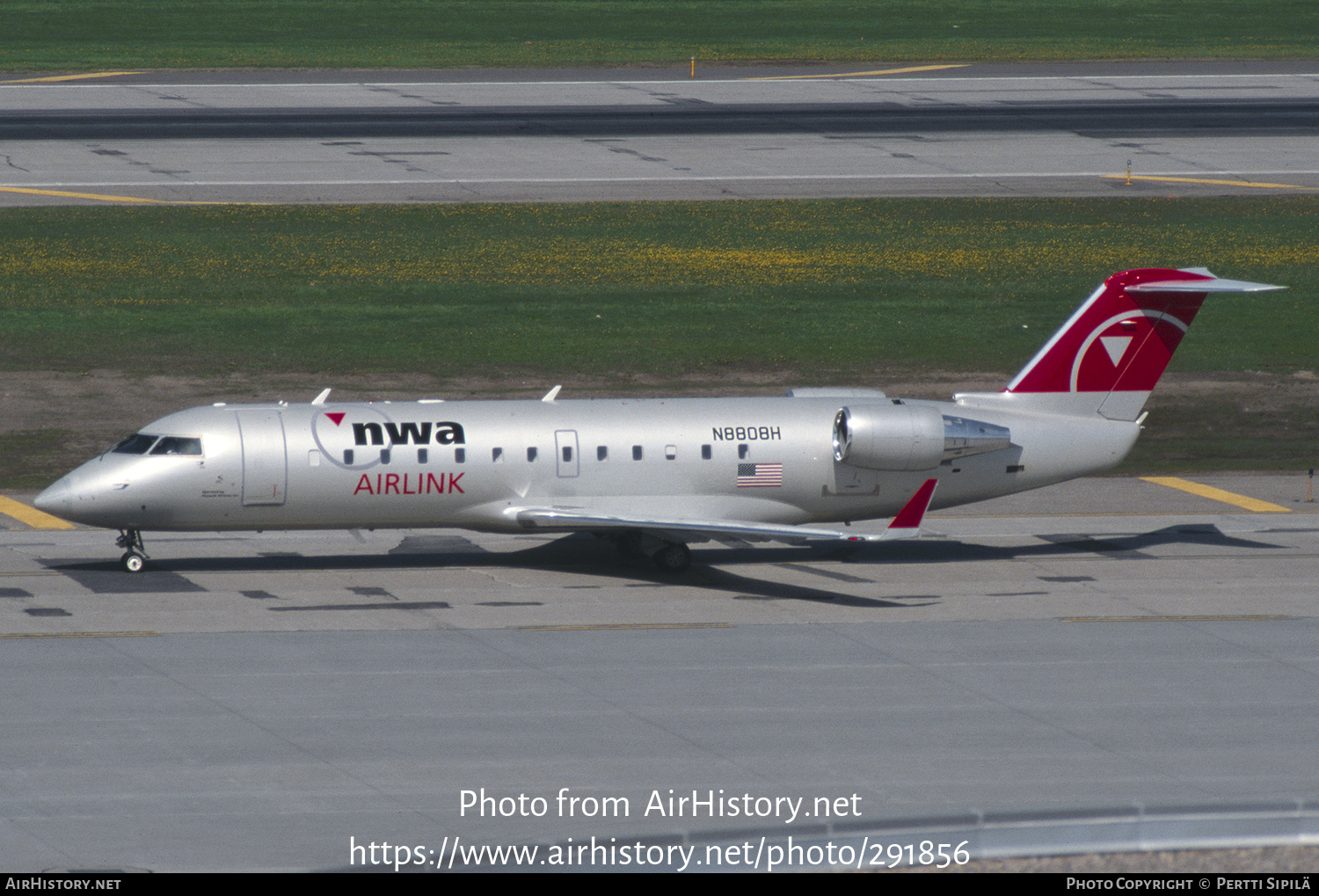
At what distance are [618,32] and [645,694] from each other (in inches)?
3446

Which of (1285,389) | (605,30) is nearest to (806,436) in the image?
(1285,389)

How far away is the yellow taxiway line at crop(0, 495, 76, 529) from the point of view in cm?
3941

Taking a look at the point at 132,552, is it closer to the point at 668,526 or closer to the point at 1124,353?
the point at 668,526

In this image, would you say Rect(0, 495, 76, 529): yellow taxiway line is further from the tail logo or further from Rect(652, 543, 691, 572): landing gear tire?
the tail logo

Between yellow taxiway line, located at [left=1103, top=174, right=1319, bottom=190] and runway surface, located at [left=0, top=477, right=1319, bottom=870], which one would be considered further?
yellow taxiway line, located at [left=1103, top=174, right=1319, bottom=190]

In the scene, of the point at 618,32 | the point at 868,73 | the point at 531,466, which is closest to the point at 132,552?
the point at 531,466

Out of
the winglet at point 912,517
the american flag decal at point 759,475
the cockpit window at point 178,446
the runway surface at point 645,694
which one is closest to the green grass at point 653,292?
the cockpit window at point 178,446

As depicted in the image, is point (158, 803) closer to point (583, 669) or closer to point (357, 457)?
point (583, 669)

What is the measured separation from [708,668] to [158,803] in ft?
31.7

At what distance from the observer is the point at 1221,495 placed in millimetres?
43875

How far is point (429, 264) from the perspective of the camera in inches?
2452

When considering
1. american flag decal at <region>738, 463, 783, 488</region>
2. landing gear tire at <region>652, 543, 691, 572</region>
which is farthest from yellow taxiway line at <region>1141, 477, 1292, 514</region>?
landing gear tire at <region>652, 543, 691, 572</region>

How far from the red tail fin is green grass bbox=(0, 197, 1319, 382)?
52.0 ft

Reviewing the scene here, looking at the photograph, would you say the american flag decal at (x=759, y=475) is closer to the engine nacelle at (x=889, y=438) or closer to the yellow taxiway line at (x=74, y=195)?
the engine nacelle at (x=889, y=438)
